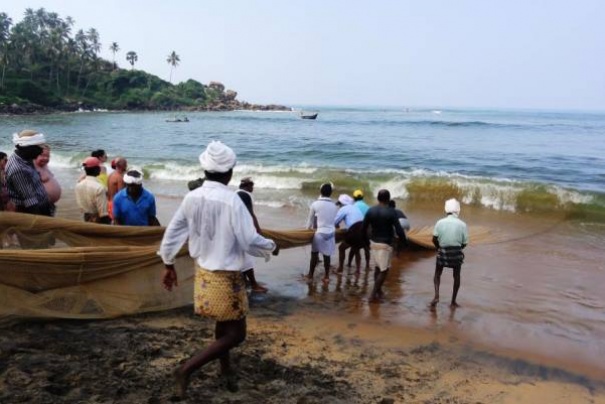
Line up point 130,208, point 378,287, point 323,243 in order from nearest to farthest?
point 130,208 < point 378,287 < point 323,243

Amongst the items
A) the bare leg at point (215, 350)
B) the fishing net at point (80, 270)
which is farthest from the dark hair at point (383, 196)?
the bare leg at point (215, 350)

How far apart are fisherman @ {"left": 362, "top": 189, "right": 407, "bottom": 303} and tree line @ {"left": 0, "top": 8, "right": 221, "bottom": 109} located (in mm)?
71254

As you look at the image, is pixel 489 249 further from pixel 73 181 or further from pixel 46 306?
pixel 73 181

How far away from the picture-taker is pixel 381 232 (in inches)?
253

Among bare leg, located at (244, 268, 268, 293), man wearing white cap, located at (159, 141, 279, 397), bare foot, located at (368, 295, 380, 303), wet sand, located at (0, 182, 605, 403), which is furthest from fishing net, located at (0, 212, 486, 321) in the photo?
bare foot, located at (368, 295, 380, 303)

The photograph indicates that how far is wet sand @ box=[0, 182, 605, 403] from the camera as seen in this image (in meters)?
3.78

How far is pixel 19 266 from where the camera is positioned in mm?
4527

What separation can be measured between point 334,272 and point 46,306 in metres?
3.93

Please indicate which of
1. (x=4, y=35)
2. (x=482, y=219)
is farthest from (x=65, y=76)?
(x=482, y=219)

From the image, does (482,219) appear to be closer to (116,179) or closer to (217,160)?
(116,179)

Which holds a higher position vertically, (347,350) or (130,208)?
(130,208)

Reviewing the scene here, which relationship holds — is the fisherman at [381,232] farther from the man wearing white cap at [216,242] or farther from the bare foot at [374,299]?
the man wearing white cap at [216,242]

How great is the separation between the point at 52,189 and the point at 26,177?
0.83 meters

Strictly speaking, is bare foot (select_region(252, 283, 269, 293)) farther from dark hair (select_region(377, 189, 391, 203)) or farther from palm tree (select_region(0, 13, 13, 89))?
palm tree (select_region(0, 13, 13, 89))
